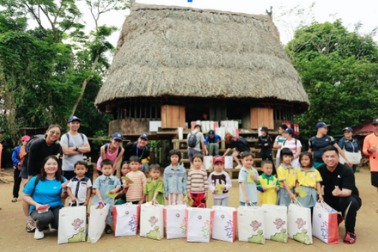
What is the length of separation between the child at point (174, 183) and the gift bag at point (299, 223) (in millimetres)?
1560

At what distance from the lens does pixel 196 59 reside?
973cm

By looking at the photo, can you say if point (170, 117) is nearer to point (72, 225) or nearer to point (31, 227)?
point (31, 227)

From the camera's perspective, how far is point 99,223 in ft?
10.2

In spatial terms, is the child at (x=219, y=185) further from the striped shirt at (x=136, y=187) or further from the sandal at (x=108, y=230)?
the sandal at (x=108, y=230)

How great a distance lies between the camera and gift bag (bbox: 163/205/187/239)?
10.3 feet

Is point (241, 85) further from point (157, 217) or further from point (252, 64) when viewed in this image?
point (157, 217)

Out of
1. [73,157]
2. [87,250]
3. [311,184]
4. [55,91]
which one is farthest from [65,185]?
[55,91]

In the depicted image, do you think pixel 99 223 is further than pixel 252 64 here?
No

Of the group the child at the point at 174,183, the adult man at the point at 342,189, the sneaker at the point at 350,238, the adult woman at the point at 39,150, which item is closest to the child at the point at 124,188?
the child at the point at 174,183

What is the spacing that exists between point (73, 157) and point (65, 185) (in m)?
0.61

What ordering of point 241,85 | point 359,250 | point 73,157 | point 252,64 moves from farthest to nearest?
point 252,64
point 241,85
point 73,157
point 359,250

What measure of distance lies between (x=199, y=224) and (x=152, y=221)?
0.63m

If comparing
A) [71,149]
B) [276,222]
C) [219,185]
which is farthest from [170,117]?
[276,222]

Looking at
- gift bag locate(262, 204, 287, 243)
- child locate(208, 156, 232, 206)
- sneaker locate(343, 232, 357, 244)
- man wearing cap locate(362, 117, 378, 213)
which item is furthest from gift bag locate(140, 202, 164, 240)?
man wearing cap locate(362, 117, 378, 213)
